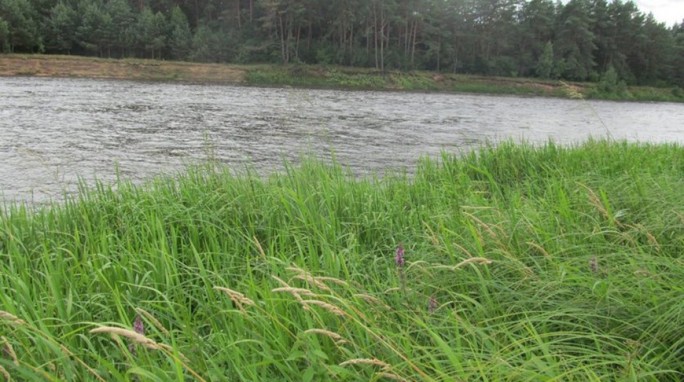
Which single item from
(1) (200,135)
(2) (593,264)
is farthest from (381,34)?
(2) (593,264)

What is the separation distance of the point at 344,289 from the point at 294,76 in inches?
2086

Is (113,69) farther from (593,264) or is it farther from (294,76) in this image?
(593,264)

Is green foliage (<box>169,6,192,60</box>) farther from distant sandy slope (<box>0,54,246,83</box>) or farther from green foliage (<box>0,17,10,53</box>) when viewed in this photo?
green foliage (<box>0,17,10,53</box>)

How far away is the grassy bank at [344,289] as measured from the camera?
6.38 ft

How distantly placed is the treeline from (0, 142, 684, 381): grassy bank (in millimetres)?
58537

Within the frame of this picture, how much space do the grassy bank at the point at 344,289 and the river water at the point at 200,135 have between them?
134 cm

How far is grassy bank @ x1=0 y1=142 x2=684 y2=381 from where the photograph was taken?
194 centimetres

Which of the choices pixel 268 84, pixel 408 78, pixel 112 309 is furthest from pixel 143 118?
pixel 408 78

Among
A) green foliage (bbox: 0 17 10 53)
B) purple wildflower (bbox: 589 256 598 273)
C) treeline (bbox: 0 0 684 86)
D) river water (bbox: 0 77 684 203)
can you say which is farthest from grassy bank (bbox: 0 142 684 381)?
treeline (bbox: 0 0 684 86)

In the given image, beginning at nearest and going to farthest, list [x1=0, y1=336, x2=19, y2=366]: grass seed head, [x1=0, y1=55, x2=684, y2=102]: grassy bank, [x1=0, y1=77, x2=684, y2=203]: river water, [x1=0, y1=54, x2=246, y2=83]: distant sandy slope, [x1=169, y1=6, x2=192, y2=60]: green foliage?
[x1=0, y1=336, x2=19, y2=366]: grass seed head, [x1=0, y1=77, x2=684, y2=203]: river water, [x1=0, y1=54, x2=246, y2=83]: distant sandy slope, [x1=0, y1=55, x2=684, y2=102]: grassy bank, [x1=169, y1=6, x2=192, y2=60]: green foliage

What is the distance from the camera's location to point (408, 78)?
56469 mm

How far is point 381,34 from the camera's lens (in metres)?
66.2

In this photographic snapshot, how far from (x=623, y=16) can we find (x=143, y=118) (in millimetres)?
84802

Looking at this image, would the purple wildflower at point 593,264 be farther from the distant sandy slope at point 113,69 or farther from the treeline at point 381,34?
the treeline at point 381,34
